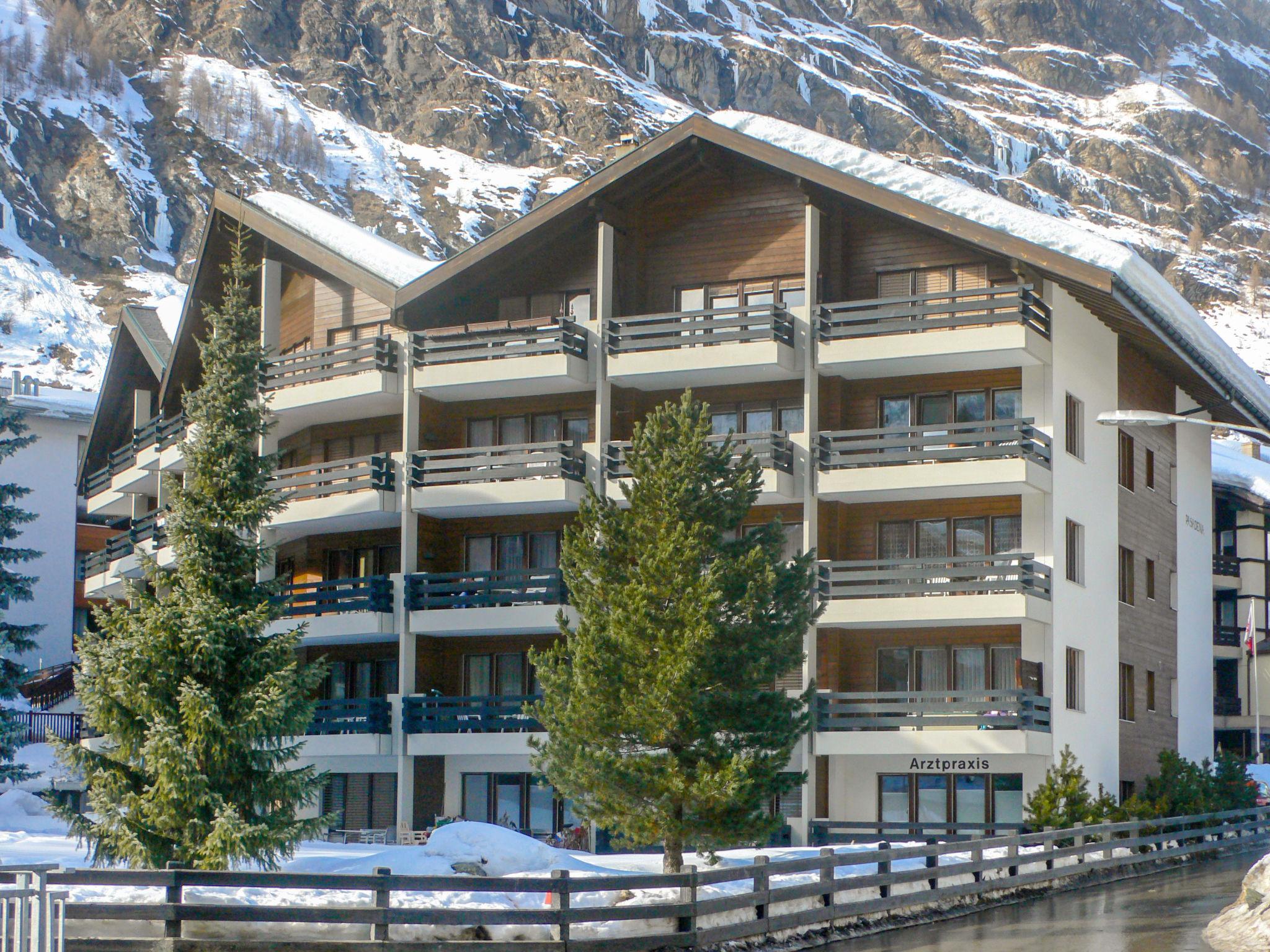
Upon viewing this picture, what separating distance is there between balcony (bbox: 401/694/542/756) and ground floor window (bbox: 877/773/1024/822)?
7405 millimetres

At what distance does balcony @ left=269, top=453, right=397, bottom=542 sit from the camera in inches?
1594

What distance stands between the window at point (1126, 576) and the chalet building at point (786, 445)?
0.13m

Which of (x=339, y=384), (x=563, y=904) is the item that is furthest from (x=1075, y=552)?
(x=563, y=904)

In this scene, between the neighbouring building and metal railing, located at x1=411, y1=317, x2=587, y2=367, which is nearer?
metal railing, located at x1=411, y1=317, x2=587, y2=367

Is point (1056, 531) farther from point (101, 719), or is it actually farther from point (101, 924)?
point (101, 924)

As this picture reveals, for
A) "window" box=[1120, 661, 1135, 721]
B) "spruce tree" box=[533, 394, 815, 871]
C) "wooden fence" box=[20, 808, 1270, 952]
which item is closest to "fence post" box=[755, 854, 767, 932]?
"wooden fence" box=[20, 808, 1270, 952]

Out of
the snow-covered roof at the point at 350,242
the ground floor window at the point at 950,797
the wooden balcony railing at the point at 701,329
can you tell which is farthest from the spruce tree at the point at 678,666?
the snow-covered roof at the point at 350,242

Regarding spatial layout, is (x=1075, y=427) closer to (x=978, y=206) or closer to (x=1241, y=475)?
(x=978, y=206)

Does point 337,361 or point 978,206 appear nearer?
point 978,206

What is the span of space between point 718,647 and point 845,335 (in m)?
13.6

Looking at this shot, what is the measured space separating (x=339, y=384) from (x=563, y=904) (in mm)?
22088

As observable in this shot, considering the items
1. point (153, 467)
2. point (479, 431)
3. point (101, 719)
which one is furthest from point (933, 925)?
point (153, 467)

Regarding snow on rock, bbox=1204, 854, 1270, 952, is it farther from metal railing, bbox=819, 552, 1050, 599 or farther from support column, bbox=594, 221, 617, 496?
support column, bbox=594, 221, 617, 496

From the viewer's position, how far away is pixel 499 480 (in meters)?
40.6
